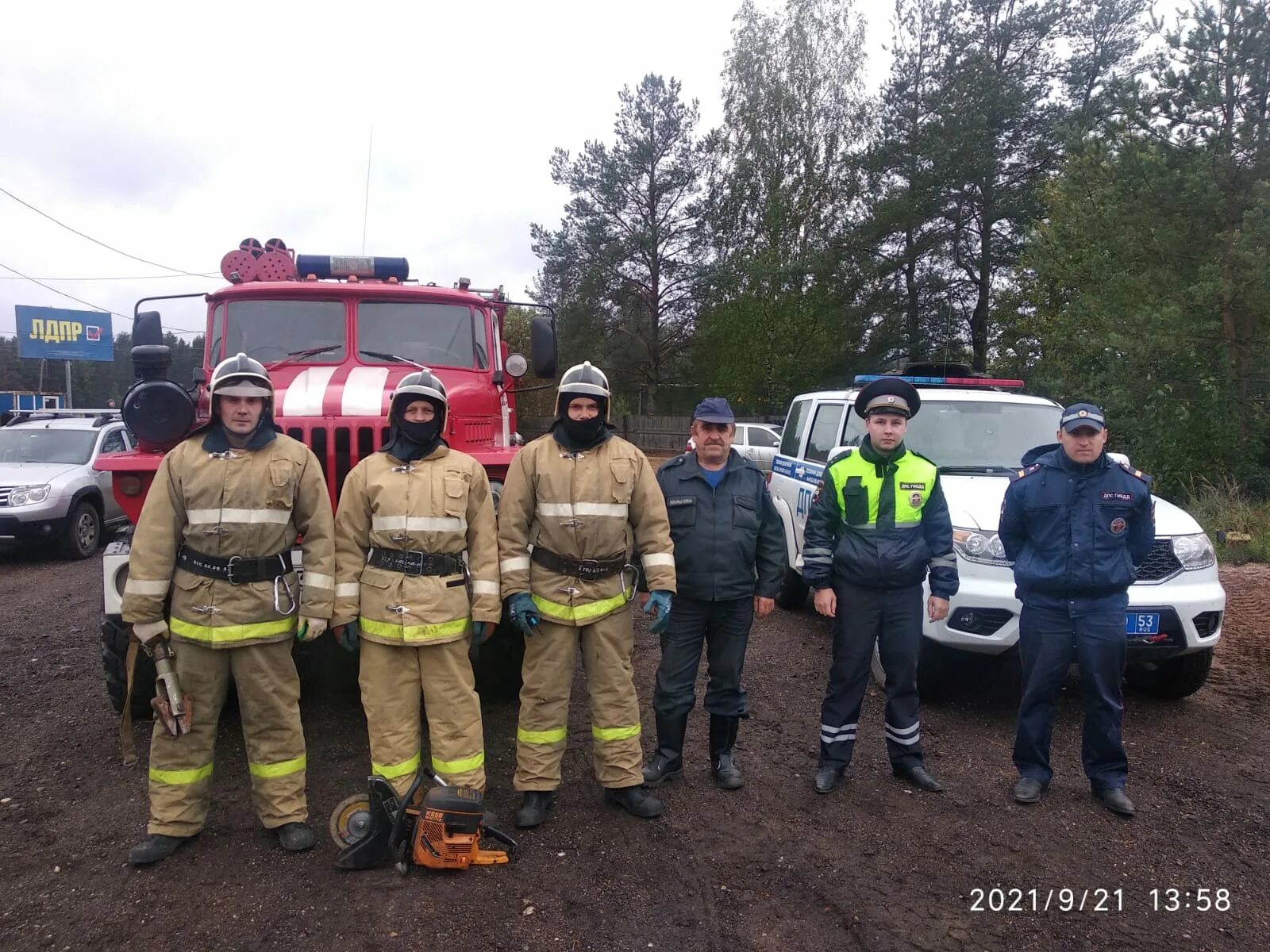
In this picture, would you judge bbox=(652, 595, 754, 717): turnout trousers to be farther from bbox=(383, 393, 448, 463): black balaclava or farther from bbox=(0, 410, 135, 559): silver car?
bbox=(0, 410, 135, 559): silver car

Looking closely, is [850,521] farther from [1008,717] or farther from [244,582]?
[244,582]

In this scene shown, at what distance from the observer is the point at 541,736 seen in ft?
12.5

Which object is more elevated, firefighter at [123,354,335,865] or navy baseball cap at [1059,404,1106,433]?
navy baseball cap at [1059,404,1106,433]

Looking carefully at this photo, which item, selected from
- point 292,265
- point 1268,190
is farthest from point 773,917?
point 1268,190

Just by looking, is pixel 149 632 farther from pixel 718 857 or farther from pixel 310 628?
pixel 718 857

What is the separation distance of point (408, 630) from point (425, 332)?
9.66ft

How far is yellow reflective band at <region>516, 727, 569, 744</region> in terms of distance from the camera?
3.80m

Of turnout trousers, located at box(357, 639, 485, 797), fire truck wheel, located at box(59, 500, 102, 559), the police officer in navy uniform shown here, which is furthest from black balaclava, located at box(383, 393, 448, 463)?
fire truck wheel, located at box(59, 500, 102, 559)

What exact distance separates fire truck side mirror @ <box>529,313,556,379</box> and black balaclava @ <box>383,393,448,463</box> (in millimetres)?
2291

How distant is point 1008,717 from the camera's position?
5191mm

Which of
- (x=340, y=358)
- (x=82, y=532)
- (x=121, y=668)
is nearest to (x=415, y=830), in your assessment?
(x=121, y=668)

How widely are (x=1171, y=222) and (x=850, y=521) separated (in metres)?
9.64

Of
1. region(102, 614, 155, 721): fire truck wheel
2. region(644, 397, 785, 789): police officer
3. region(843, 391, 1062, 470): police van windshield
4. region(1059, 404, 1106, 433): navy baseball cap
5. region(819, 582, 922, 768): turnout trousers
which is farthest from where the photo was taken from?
region(843, 391, 1062, 470): police van windshield

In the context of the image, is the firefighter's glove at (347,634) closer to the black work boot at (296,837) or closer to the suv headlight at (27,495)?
the black work boot at (296,837)
